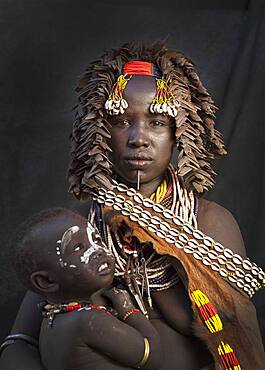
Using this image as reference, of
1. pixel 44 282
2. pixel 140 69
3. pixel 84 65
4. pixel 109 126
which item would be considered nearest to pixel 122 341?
pixel 44 282

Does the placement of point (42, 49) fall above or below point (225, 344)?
above

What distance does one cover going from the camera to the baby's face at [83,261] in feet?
7.98

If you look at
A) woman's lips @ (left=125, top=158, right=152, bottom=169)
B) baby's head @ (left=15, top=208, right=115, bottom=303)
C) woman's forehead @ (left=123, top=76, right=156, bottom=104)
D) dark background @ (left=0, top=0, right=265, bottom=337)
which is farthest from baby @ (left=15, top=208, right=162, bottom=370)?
dark background @ (left=0, top=0, right=265, bottom=337)

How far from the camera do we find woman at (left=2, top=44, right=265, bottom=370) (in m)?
2.60

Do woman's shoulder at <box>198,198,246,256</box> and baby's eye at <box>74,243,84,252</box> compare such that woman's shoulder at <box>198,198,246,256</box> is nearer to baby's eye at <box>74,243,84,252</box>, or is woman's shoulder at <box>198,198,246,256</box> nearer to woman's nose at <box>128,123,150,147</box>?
woman's nose at <box>128,123,150,147</box>

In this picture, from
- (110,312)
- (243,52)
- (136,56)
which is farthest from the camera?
(243,52)

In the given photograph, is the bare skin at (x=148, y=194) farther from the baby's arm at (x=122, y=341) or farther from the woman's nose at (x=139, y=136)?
the baby's arm at (x=122, y=341)

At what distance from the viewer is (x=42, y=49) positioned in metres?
3.61

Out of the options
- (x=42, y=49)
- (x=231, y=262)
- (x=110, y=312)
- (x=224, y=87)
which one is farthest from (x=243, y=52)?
(x=110, y=312)

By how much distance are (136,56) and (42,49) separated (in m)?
0.93

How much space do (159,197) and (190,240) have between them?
0.17 meters

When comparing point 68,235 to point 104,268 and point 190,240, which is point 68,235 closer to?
point 104,268

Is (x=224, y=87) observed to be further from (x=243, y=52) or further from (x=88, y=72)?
(x=88, y=72)

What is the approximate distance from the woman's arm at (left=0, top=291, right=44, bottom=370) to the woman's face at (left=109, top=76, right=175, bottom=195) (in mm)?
449
